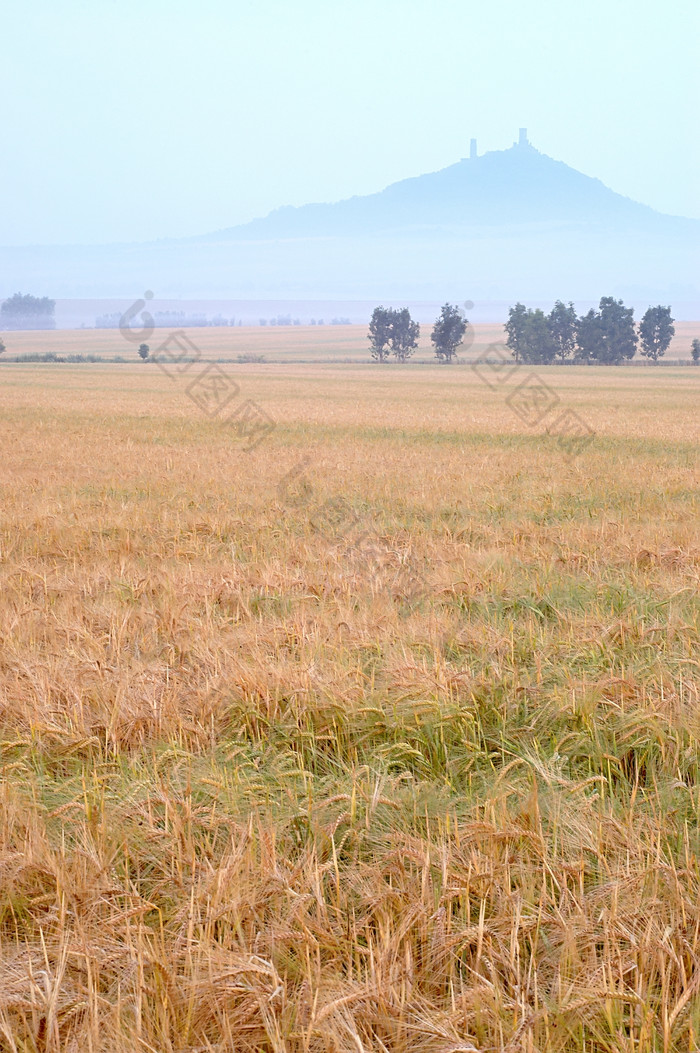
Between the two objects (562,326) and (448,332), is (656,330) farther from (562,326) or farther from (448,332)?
(448,332)

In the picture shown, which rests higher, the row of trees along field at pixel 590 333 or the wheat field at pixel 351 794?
the row of trees along field at pixel 590 333

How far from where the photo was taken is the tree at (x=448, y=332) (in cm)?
11850

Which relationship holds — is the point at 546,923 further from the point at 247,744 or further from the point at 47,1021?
the point at 247,744

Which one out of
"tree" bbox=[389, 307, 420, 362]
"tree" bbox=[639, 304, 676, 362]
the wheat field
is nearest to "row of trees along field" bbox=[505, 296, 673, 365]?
"tree" bbox=[639, 304, 676, 362]

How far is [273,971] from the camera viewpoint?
2.18m

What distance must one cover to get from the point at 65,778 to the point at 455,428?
24576 mm

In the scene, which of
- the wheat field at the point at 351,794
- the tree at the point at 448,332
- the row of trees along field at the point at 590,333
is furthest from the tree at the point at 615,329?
the wheat field at the point at 351,794

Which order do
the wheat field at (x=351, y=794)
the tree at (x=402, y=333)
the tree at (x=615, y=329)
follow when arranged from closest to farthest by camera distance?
the wheat field at (x=351, y=794), the tree at (x=615, y=329), the tree at (x=402, y=333)

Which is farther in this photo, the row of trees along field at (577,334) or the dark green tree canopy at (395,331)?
the dark green tree canopy at (395,331)

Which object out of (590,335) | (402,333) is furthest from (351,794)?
(402,333)

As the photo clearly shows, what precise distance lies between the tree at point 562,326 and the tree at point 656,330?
947cm

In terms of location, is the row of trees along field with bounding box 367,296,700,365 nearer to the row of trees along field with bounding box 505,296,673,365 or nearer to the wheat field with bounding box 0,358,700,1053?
the row of trees along field with bounding box 505,296,673,365

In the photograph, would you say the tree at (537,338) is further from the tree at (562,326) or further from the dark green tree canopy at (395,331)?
the dark green tree canopy at (395,331)

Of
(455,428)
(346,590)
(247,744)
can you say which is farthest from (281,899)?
(455,428)
